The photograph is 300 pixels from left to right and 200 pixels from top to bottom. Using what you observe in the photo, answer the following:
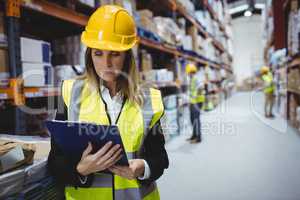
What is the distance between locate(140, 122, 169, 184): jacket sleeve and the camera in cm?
110

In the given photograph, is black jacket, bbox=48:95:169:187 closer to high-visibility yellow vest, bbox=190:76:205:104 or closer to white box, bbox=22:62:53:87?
white box, bbox=22:62:53:87

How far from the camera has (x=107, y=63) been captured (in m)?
1.11

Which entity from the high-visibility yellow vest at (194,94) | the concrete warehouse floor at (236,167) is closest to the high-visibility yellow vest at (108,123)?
the concrete warehouse floor at (236,167)

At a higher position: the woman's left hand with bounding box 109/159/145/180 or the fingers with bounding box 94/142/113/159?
the fingers with bounding box 94/142/113/159

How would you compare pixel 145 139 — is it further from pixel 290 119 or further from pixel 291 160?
pixel 290 119

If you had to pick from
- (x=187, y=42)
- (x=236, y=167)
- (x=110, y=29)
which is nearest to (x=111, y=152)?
(x=110, y=29)

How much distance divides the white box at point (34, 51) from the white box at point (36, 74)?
0.03m

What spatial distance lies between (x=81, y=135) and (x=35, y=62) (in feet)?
3.79

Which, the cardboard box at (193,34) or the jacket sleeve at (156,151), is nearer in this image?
the jacket sleeve at (156,151)

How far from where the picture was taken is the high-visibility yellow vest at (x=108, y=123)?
107 centimetres

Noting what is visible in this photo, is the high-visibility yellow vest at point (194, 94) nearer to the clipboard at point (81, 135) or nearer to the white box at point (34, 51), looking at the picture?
the white box at point (34, 51)

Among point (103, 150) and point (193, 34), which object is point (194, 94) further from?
point (103, 150)

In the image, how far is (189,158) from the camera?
372 cm

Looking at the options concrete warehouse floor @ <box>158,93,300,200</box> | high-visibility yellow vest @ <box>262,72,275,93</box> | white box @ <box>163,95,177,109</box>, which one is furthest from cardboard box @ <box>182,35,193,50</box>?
high-visibility yellow vest @ <box>262,72,275,93</box>
